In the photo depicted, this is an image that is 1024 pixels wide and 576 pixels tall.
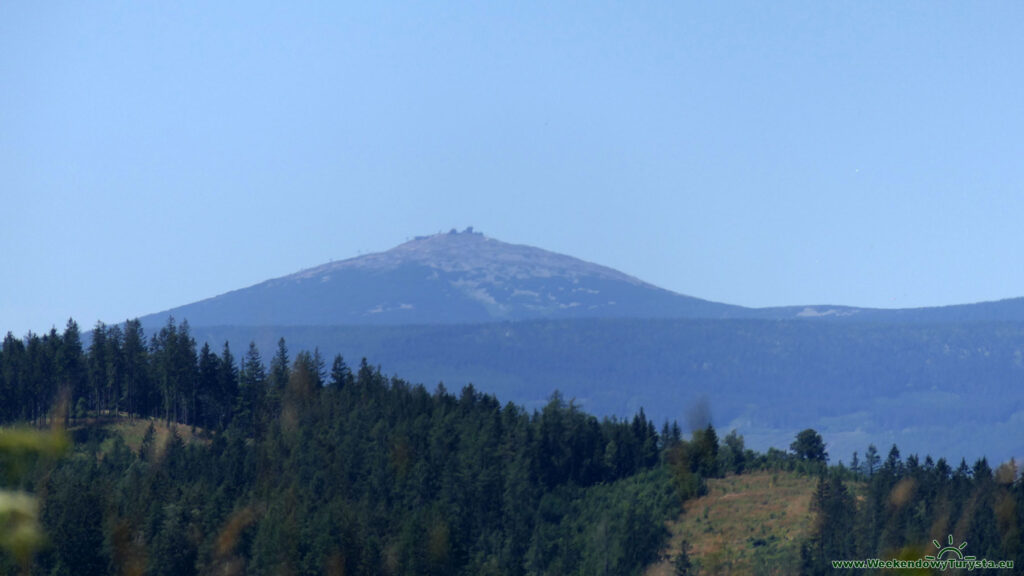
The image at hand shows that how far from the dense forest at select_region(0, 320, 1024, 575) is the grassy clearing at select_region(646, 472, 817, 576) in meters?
1.86

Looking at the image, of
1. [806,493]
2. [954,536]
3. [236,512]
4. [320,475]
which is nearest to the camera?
[954,536]

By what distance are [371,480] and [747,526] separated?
41258mm

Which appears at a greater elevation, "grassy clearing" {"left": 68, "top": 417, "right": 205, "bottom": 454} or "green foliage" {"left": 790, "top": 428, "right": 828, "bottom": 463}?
"grassy clearing" {"left": 68, "top": 417, "right": 205, "bottom": 454}

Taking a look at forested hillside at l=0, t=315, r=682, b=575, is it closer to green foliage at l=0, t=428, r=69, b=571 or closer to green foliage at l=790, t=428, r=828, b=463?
green foliage at l=790, t=428, r=828, b=463

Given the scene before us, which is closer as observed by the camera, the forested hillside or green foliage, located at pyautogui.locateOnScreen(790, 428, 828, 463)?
the forested hillside

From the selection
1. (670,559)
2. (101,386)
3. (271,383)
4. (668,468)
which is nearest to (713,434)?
(668,468)

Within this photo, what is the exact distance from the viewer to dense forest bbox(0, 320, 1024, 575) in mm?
82250

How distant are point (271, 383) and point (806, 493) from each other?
237ft

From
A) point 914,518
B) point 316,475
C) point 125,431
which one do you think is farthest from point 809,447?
point 125,431

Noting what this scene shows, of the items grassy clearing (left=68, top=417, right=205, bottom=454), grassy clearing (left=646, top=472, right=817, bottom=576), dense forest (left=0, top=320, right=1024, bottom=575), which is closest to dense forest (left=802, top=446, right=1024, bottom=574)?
dense forest (left=0, top=320, right=1024, bottom=575)

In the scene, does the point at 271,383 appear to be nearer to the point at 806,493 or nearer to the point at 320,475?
the point at 320,475

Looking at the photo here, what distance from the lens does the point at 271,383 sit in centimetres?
15050

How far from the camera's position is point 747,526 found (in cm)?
10425

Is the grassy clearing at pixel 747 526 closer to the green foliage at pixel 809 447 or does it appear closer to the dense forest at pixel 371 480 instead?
the dense forest at pixel 371 480
